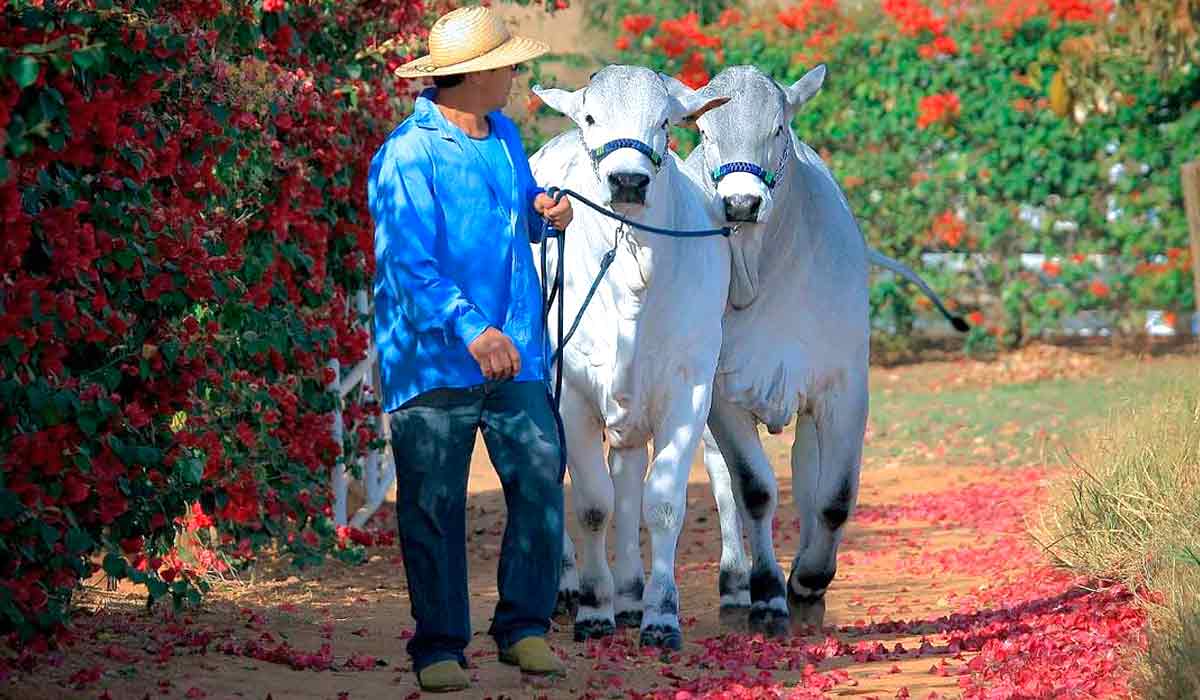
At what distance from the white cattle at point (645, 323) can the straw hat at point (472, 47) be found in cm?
68

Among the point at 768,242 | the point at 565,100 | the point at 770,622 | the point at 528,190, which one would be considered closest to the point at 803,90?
the point at 768,242

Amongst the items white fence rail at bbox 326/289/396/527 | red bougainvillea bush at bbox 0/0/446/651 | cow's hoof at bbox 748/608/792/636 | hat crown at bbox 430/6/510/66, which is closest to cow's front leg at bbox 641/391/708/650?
cow's hoof at bbox 748/608/792/636

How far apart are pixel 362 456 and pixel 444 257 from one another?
4016mm

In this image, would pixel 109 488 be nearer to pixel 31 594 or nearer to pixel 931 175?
pixel 31 594

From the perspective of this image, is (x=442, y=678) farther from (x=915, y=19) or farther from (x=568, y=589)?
(x=915, y=19)

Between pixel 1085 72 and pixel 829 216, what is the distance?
9.67 meters

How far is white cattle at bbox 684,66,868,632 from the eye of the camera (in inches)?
270

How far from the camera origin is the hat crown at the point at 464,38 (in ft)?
17.7

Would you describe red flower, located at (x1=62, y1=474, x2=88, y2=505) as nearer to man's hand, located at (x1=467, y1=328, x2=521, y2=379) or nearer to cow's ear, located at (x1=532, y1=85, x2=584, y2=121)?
man's hand, located at (x1=467, y1=328, x2=521, y2=379)

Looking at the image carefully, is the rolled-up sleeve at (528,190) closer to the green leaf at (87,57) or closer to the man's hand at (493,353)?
the man's hand at (493,353)

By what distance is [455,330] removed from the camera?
17.2ft

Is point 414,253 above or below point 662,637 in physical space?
above

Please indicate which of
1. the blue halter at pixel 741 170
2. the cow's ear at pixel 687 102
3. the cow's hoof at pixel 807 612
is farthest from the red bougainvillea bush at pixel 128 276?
the cow's hoof at pixel 807 612


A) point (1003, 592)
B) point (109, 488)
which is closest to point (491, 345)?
point (109, 488)
